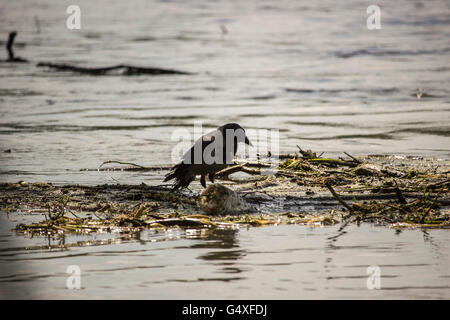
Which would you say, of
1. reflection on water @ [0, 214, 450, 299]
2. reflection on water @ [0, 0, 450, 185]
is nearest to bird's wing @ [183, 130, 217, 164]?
reflection on water @ [0, 0, 450, 185]

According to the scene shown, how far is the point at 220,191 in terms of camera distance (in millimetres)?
7016

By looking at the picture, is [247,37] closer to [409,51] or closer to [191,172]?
[409,51]

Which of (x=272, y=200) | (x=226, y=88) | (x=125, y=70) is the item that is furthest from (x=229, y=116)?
(x=125, y=70)

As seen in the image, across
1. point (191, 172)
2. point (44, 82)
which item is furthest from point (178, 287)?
point (44, 82)

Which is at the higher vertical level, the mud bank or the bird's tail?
the bird's tail

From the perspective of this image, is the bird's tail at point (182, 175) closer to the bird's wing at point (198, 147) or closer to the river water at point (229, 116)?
the bird's wing at point (198, 147)

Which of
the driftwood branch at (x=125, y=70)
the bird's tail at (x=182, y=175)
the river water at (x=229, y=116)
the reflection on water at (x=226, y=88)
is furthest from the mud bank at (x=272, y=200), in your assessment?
the driftwood branch at (x=125, y=70)

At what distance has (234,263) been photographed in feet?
18.3

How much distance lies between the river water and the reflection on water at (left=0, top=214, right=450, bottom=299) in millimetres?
17

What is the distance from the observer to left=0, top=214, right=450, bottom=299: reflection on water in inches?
196

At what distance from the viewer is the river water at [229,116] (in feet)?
17.3

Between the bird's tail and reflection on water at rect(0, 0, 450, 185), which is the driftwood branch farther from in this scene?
the bird's tail

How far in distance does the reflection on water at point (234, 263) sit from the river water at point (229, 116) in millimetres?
17
